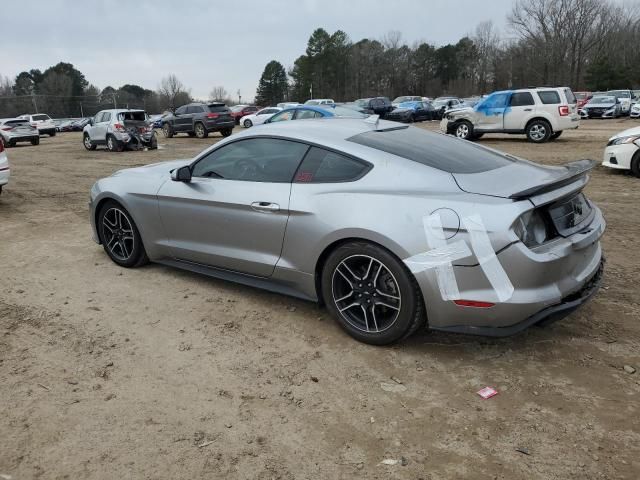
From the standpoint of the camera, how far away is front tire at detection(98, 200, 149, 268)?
497cm

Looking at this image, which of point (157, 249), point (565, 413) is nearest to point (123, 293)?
point (157, 249)

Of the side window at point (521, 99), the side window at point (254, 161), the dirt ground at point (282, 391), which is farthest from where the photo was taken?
the side window at point (521, 99)

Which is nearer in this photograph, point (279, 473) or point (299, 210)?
point (279, 473)

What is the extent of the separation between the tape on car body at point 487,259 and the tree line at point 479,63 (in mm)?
65365

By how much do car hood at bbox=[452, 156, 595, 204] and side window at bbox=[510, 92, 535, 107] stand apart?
13.9 metres

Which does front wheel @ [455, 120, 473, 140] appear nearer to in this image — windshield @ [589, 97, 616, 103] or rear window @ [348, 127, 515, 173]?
rear window @ [348, 127, 515, 173]

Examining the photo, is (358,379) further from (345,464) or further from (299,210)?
(299,210)

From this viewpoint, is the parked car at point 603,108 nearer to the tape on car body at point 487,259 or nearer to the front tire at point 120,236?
the front tire at point 120,236

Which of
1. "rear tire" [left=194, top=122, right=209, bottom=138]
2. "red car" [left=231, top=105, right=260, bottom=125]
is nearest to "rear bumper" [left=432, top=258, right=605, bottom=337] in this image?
"rear tire" [left=194, top=122, right=209, bottom=138]

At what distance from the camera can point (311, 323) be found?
3.91m

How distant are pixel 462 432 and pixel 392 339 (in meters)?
0.85

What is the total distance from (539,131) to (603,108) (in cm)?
1783

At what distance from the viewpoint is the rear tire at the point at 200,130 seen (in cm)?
2409

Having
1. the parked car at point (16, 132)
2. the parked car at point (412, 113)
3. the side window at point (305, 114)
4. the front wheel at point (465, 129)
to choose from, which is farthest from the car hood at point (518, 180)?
the parked car at point (412, 113)
